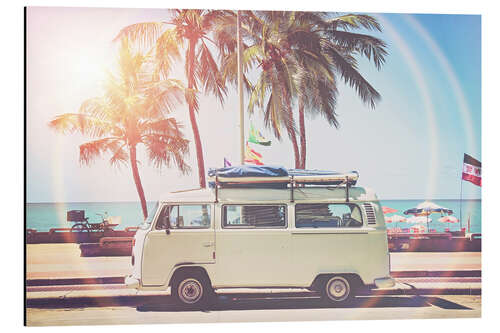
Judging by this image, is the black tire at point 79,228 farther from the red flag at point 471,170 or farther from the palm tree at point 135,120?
the red flag at point 471,170

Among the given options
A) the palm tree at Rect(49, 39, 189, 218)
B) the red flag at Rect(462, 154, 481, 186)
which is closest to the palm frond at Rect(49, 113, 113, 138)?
the palm tree at Rect(49, 39, 189, 218)

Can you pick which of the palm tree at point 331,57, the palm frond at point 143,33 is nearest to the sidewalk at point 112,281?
the palm tree at point 331,57

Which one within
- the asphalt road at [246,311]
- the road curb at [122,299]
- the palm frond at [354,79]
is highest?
the palm frond at [354,79]

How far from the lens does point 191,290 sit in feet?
30.1

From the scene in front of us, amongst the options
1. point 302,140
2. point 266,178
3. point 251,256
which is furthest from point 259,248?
point 302,140

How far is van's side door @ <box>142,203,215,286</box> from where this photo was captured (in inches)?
354

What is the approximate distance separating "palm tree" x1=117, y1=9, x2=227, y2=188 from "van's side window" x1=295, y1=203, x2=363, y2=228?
2.31 m

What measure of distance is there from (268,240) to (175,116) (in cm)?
358

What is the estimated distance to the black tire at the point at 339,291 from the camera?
30.6ft

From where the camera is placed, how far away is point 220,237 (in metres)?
9.09

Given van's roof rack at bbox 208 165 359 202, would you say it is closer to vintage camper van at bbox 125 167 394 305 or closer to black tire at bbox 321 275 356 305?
vintage camper van at bbox 125 167 394 305

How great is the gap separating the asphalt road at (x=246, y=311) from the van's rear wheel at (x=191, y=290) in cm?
19

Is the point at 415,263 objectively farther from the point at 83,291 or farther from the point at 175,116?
the point at 83,291

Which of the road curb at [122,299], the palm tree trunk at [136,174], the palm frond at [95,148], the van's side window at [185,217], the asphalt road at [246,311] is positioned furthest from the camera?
the palm tree trunk at [136,174]
